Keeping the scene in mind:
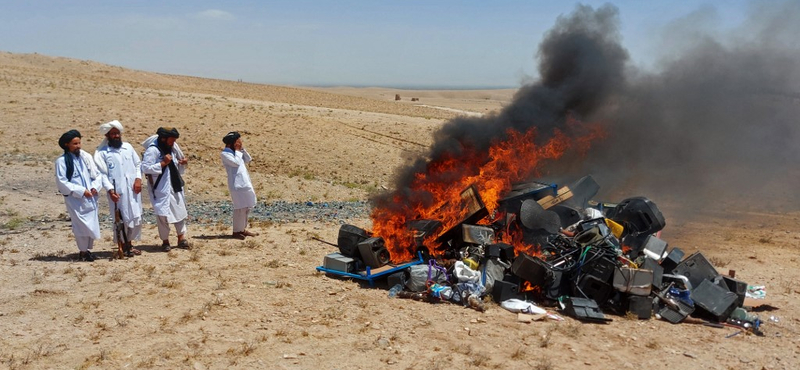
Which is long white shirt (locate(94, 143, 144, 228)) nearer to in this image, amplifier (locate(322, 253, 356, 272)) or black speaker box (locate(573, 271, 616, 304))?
amplifier (locate(322, 253, 356, 272))

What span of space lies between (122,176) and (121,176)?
0.06 feet

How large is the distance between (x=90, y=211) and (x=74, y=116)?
18153 mm

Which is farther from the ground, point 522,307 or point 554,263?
point 554,263

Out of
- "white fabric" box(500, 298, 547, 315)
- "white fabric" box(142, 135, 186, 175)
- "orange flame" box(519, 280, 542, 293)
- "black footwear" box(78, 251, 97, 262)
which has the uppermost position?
"white fabric" box(142, 135, 186, 175)

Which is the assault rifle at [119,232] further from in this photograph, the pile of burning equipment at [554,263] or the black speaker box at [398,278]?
the black speaker box at [398,278]

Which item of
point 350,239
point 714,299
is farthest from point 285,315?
point 714,299

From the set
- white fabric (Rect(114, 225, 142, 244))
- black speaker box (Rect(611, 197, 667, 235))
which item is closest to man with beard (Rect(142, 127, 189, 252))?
white fabric (Rect(114, 225, 142, 244))

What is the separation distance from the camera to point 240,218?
11.6 metres

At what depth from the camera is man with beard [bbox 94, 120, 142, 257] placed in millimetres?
9852

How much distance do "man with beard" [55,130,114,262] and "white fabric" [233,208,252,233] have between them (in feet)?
7.92

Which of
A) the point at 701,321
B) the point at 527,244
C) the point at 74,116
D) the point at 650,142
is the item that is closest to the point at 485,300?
the point at 527,244

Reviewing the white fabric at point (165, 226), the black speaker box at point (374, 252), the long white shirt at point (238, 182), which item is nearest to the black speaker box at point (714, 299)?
the black speaker box at point (374, 252)

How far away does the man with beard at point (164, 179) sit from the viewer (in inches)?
402

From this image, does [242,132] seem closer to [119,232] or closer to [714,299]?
[119,232]
